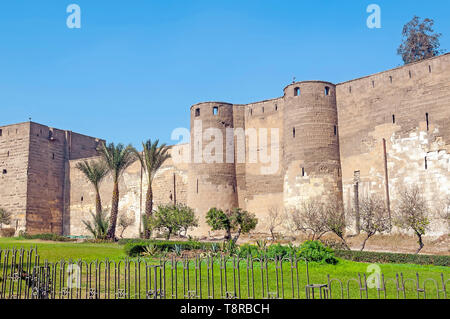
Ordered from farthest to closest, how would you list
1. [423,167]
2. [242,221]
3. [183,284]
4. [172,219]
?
1. [172,219]
2. [423,167]
3. [242,221]
4. [183,284]

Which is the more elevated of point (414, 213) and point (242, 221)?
point (414, 213)

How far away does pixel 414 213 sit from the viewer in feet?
58.7

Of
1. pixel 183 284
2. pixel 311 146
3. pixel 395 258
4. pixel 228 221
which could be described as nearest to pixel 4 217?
pixel 228 221

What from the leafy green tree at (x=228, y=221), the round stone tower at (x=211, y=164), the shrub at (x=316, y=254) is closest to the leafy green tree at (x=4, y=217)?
the round stone tower at (x=211, y=164)

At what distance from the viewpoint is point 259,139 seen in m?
27.9

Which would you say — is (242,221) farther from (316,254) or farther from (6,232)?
(6,232)

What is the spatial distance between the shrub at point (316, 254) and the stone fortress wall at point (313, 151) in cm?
1009

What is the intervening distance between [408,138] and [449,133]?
1.92 metres

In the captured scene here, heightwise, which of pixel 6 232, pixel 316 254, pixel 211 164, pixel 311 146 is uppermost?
pixel 311 146

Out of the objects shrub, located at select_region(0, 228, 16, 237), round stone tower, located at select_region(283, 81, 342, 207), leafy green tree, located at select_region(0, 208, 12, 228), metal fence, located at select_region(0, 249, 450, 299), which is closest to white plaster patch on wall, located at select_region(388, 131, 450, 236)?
round stone tower, located at select_region(283, 81, 342, 207)

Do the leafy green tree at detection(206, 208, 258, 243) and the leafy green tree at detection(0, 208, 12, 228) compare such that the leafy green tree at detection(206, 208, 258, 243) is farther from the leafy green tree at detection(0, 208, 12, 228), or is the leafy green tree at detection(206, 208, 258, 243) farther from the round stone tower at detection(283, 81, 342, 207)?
the leafy green tree at detection(0, 208, 12, 228)

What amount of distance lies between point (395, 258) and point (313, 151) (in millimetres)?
10049

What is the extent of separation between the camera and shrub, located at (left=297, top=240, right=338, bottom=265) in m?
13.1
